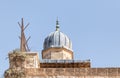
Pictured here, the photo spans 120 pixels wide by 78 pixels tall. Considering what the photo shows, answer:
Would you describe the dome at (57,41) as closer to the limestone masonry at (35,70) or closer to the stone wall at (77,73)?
the limestone masonry at (35,70)

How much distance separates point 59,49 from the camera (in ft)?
80.7

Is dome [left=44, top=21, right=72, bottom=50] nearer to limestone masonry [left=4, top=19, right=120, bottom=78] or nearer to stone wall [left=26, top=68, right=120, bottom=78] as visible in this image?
limestone masonry [left=4, top=19, right=120, bottom=78]

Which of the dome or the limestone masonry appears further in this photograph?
the dome

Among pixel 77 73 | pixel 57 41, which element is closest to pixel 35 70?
pixel 77 73

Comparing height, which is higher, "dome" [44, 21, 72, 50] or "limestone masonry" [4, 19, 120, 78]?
"dome" [44, 21, 72, 50]

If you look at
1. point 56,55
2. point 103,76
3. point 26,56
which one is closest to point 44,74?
point 26,56

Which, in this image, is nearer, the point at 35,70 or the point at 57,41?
the point at 35,70

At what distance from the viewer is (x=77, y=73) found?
17516 mm

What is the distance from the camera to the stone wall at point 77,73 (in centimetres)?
1747

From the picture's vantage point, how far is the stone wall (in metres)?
17.5

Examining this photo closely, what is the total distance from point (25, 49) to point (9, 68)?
64.6 inches

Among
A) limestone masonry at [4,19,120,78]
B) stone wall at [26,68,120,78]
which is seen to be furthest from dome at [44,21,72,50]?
stone wall at [26,68,120,78]

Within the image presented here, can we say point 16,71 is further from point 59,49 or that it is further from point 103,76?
point 59,49

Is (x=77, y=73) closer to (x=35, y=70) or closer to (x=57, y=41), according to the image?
(x=35, y=70)
